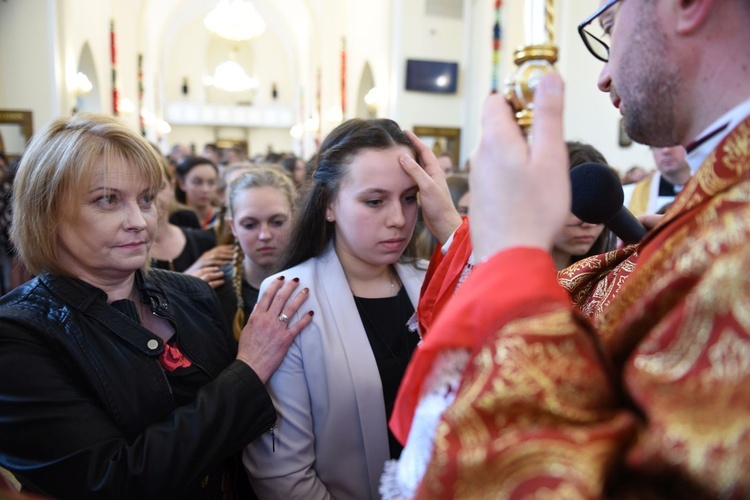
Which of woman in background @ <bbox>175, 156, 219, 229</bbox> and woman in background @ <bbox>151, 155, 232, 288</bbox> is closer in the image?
woman in background @ <bbox>151, 155, 232, 288</bbox>

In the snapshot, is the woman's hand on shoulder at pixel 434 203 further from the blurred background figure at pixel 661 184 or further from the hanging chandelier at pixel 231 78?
the hanging chandelier at pixel 231 78

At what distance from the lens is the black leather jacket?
1.10 meters

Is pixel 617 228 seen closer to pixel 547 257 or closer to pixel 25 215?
pixel 547 257

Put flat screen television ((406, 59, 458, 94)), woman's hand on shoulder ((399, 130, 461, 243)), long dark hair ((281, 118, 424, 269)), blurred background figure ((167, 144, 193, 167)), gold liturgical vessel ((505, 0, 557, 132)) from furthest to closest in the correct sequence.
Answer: flat screen television ((406, 59, 458, 94))
blurred background figure ((167, 144, 193, 167))
long dark hair ((281, 118, 424, 269))
woman's hand on shoulder ((399, 130, 461, 243))
gold liturgical vessel ((505, 0, 557, 132))

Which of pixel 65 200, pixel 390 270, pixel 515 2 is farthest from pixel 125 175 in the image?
pixel 515 2

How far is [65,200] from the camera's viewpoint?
129 centimetres

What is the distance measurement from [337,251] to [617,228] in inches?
34.5

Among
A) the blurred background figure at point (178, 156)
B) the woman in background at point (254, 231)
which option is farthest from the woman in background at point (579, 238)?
the blurred background figure at point (178, 156)

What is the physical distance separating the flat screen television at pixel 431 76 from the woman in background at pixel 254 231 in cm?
850

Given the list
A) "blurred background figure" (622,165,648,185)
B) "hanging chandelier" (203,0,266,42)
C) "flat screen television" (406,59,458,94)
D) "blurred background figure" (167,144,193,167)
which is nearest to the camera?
"blurred background figure" (167,144,193,167)

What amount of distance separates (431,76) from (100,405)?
1014cm

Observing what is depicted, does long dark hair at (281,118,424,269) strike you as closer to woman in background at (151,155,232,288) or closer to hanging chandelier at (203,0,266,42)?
woman in background at (151,155,232,288)

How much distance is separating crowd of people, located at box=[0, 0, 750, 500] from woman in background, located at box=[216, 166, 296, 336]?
7 centimetres

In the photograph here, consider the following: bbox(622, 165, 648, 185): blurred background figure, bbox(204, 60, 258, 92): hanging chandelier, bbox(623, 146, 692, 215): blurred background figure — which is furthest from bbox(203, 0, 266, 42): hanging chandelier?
bbox(623, 146, 692, 215): blurred background figure
